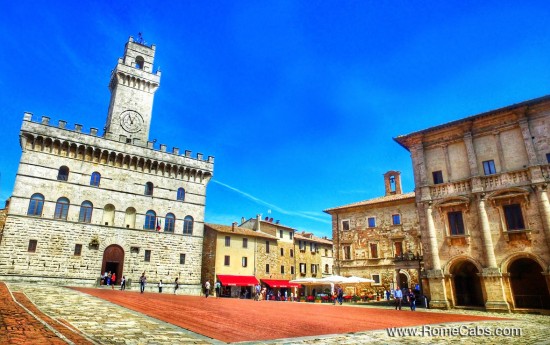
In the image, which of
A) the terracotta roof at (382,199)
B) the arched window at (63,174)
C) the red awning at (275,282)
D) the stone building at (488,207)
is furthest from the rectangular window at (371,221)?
the arched window at (63,174)

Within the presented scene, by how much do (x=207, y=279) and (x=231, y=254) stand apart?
12.5ft

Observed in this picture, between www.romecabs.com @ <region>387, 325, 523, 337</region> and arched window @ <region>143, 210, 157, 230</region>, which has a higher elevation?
arched window @ <region>143, 210, 157, 230</region>

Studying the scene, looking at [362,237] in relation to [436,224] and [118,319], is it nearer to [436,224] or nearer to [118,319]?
[436,224]

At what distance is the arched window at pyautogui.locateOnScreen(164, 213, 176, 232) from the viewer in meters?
35.4

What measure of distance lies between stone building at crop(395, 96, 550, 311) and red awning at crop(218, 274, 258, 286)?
21.5m

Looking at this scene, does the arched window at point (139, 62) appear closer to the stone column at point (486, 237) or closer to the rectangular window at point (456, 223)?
the rectangular window at point (456, 223)

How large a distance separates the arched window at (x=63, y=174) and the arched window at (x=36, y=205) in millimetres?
2170

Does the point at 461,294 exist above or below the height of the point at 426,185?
below

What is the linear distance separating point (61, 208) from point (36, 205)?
184 cm

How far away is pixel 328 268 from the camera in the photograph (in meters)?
53.2

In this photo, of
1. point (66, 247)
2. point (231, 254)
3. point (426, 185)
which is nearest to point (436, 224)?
point (426, 185)

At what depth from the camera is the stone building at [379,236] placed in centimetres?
3470

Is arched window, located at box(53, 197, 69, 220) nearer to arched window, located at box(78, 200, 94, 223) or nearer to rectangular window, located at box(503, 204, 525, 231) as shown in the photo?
arched window, located at box(78, 200, 94, 223)

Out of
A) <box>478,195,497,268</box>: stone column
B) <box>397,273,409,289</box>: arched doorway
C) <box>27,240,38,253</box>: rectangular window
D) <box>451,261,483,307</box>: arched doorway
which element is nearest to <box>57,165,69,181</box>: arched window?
<box>27,240,38,253</box>: rectangular window
